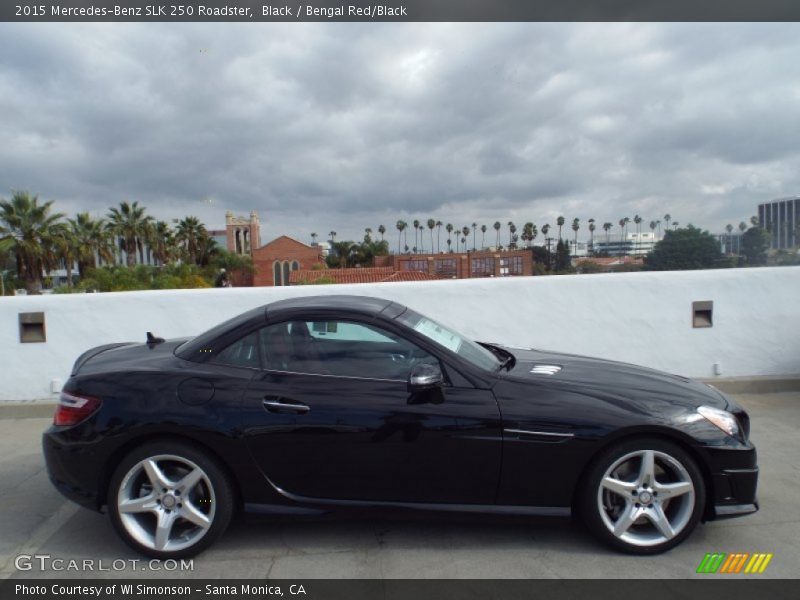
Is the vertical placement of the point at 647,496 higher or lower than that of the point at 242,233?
lower

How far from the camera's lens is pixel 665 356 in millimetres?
6664

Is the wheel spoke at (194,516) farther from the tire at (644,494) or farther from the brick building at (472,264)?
the brick building at (472,264)

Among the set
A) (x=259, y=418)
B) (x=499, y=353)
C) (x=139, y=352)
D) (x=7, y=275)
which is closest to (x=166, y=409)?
(x=259, y=418)

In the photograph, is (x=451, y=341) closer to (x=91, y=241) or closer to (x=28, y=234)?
(x=28, y=234)

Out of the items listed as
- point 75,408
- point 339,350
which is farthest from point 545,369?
point 75,408

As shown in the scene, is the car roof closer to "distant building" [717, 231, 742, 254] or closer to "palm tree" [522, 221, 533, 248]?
"distant building" [717, 231, 742, 254]

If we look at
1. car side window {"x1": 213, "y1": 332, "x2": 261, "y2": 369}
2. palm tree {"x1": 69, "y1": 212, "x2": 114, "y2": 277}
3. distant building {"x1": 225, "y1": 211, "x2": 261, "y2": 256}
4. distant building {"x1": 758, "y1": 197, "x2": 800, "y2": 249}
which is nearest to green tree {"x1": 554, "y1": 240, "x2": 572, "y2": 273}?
distant building {"x1": 758, "y1": 197, "x2": 800, "y2": 249}

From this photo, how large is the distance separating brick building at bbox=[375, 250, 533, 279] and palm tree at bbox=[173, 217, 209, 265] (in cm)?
2423

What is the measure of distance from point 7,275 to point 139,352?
159 feet

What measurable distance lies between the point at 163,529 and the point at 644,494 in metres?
2.67

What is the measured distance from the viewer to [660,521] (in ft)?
10.0

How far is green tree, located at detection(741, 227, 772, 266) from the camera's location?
8.55 meters

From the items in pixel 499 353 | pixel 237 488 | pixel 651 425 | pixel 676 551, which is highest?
pixel 499 353

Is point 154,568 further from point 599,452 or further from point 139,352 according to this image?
point 599,452
